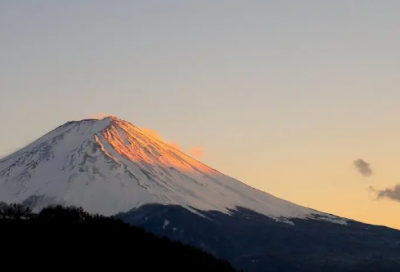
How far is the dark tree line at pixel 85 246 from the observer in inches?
3039

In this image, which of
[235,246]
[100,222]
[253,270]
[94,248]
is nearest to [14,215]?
[100,222]

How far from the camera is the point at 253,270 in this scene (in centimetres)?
17900

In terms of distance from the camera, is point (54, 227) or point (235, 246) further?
point (235, 246)

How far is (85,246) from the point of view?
274 ft

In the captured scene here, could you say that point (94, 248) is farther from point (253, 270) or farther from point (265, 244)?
point (265, 244)

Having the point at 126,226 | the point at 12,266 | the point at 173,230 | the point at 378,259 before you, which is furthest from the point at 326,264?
the point at 12,266

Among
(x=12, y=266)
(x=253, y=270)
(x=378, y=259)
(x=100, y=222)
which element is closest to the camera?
(x=12, y=266)

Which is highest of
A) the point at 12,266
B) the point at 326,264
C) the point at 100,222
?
the point at 326,264

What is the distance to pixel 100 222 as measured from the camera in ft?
308

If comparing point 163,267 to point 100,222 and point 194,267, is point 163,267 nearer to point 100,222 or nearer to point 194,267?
point 194,267

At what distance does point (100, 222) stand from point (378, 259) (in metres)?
108

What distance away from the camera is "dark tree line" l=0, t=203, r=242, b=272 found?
3039 inches

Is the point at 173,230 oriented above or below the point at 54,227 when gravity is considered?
above

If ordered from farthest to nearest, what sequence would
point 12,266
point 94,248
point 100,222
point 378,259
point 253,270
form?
point 378,259
point 253,270
point 100,222
point 94,248
point 12,266
